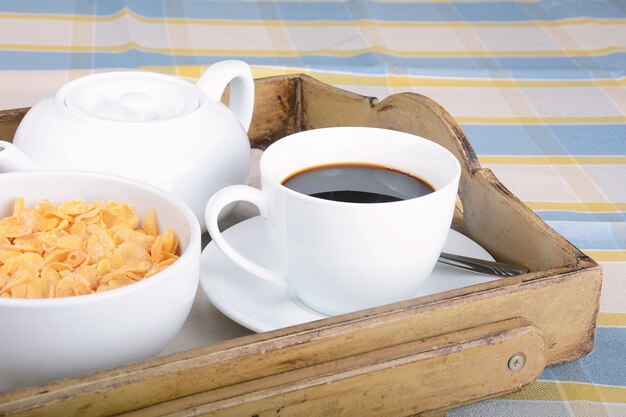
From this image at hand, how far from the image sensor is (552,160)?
31.6 inches

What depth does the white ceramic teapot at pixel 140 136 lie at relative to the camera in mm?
480

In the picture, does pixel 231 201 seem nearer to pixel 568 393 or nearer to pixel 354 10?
pixel 568 393

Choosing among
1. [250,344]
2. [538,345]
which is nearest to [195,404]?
[250,344]

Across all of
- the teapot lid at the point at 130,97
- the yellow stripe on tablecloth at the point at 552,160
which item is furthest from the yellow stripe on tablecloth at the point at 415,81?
the teapot lid at the point at 130,97

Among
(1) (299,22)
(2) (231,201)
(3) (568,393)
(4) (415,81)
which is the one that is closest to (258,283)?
(2) (231,201)

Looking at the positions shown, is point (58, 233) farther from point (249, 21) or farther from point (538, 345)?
point (249, 21)

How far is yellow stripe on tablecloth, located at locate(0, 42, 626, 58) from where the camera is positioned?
99 cm

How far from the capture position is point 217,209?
17.1 inches

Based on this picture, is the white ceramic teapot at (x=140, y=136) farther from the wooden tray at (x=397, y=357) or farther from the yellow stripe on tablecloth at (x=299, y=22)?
the yellow stripe on tablecloth at (x=299, y=22)

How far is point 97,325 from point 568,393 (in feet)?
0.78

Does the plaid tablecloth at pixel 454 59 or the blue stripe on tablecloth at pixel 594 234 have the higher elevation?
the blue stripe on tablecloth at pixel 594 234

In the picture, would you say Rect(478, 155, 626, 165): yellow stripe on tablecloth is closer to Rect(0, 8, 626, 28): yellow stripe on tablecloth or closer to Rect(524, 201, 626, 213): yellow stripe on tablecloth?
Rect(524, 201, 626, 213): yellow stripe on tablecloth

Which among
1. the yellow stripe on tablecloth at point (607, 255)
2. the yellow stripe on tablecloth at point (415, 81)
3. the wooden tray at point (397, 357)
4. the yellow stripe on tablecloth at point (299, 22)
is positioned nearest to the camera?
the wooden tray at point (397, 357)

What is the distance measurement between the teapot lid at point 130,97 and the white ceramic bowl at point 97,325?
100 mm
